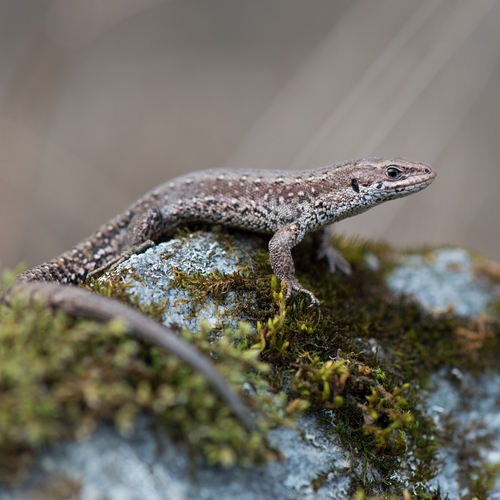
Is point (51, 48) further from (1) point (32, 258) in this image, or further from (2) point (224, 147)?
(2) point (224, 147)

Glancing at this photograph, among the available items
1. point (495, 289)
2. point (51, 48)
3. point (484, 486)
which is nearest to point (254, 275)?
point (484, 486)

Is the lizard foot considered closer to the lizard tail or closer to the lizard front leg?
the lizard front leg

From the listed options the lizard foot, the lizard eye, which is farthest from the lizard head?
the lizard foot

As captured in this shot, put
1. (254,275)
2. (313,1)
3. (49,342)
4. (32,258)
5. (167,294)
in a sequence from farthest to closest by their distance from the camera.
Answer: (313,1) → (32,258) → (254,275) → (167,294) → (49,342)

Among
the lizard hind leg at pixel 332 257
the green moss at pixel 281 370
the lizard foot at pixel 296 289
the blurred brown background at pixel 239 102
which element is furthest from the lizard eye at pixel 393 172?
the blurred brown background at pixel 239 102

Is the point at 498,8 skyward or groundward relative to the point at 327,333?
skyward

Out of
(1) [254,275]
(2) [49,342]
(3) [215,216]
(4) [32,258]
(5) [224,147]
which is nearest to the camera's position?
(2) [49,342]

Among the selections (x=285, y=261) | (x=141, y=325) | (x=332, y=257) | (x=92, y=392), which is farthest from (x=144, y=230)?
(x=92, y=392)

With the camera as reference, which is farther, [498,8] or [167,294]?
[498,8]

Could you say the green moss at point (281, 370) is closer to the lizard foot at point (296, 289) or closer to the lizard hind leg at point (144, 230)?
the lizard foot at point (296, 289)
